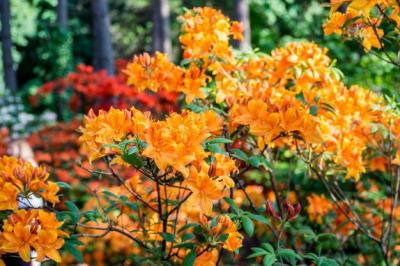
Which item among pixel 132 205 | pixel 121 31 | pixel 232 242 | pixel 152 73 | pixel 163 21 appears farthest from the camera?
pixel 121 31

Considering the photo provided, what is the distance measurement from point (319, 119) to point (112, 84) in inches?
198

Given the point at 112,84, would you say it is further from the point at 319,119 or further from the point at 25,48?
the point at 25,48

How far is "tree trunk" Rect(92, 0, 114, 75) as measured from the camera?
9867mm

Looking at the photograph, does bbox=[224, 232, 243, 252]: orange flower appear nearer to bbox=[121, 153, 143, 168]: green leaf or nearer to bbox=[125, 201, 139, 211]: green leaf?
bbox=[121, 153, 143, 168]: green leaf

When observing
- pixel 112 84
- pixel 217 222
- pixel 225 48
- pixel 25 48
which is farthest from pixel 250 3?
pixel 217 222

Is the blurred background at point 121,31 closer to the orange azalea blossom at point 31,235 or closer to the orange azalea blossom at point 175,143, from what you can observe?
the orange azalea blossom at point 175,143

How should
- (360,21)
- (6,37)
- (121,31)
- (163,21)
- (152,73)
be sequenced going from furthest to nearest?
(121,31)
(163,21)
(6,37)
(152,73)
(360,21)

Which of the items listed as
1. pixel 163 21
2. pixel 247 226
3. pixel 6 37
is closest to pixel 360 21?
pixel 247 226

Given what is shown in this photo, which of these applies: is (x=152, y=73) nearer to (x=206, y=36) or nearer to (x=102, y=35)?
(x=206, y=36)

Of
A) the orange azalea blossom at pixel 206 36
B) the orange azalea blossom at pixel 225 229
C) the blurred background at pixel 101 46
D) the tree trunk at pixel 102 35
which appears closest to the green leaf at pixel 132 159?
the orange azalea blossom at pixel 225 229

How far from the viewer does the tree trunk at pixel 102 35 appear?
9867 millimetres

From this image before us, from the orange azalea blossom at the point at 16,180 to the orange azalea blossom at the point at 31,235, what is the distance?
56mm

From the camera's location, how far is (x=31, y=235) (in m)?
1.62

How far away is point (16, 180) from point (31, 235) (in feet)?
0.57
